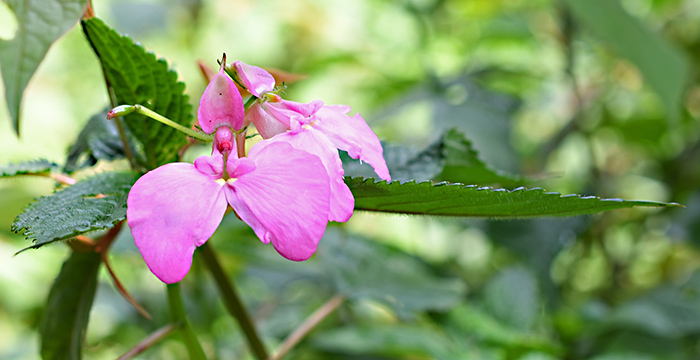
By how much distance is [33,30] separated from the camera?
289 millimetres

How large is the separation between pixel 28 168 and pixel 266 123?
0.55ft

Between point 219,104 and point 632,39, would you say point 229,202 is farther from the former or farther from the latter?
point 632,39

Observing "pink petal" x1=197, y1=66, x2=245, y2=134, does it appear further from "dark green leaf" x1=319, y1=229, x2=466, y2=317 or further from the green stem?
"dark green leaf" x1=319, y1=229, x2=466, y2=317

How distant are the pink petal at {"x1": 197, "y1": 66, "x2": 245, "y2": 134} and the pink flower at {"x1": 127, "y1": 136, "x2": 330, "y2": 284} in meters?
0.02

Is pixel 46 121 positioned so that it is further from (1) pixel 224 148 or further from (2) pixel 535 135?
(1) pixel 224 148

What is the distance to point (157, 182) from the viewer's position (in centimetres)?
22

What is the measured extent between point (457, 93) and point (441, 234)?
342mm

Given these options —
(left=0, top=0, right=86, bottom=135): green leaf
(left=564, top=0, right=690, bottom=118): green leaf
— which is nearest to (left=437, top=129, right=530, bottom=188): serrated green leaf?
→ (left=0, top=0, right=86, bottom=135): green leaf

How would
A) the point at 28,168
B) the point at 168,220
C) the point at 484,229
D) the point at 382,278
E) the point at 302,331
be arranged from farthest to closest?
the point at 484,229 < the point at 382,278 < the point at 302,331 < the point at 28,168 < the point at 168,220

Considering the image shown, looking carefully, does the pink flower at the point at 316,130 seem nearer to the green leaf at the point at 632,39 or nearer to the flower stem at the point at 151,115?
the flower stem at the point at 151,115

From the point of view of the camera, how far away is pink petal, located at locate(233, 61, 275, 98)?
25 cm

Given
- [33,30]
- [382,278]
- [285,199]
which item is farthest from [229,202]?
[382,278]

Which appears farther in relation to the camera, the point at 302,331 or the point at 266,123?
the point at 302,331

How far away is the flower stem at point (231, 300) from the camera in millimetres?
359
